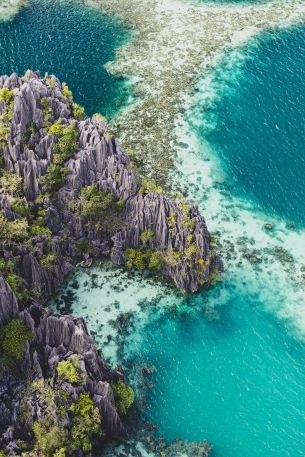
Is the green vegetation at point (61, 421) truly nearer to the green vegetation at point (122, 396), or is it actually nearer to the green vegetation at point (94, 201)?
the green vegetation at point (122, 396)

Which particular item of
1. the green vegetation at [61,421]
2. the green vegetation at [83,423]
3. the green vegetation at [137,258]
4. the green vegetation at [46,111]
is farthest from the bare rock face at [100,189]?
the green vegetation at [83,423]

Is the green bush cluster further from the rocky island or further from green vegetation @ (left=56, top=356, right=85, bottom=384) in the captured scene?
green vegetation @ (left=56, top=356, right=85, bottom=384)

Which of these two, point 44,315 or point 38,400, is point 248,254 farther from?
point 38,400

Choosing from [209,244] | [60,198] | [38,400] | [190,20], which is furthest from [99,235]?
[190,20]

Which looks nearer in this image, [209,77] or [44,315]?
[44,315]

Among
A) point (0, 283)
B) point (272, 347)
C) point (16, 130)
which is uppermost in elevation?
point (16, 130)
